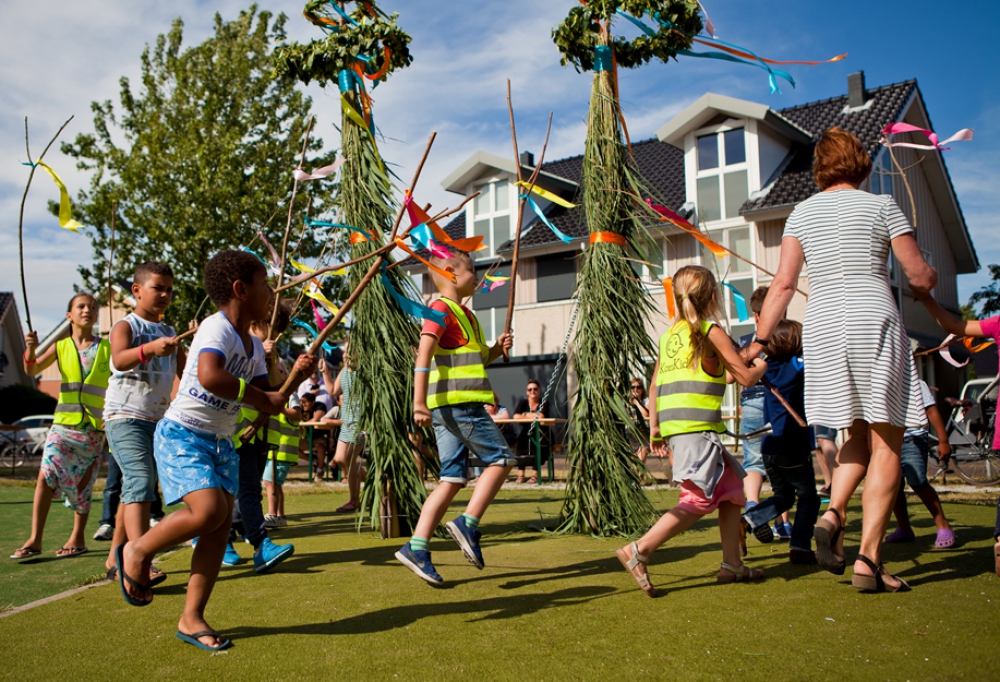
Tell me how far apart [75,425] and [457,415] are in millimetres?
2814

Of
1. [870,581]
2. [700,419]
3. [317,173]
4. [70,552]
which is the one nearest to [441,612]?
[700,419]

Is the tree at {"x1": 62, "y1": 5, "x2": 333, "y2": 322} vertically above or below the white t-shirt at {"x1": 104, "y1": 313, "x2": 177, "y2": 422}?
above

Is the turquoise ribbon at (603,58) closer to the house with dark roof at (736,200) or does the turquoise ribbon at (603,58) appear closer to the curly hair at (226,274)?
the curly hair at (226,274)

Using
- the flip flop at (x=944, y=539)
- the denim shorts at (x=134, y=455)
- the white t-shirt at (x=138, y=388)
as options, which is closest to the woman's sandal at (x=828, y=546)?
the flip flop at (x=944, y=539)

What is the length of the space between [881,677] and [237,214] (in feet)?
56.4

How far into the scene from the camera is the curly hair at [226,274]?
313 centimetres

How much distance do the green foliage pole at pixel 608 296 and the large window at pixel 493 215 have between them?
61.3 feet

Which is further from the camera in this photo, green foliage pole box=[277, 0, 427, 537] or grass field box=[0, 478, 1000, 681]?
green foliage pole box=[277, 0, 427, 537]

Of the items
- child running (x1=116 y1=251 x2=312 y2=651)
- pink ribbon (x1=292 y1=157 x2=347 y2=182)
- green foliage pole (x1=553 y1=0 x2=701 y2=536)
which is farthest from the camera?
green foliage pole (x1=553 y1=0 x2=701 y2=536)

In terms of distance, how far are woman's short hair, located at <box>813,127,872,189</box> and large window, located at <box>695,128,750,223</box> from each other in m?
17.4

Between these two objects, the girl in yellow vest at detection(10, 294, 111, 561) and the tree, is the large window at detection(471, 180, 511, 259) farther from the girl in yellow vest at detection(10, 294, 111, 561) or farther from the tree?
the girl in yellow vest at detection(10, 294, 111, 561)

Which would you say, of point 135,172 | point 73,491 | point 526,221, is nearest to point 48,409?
point 135,172

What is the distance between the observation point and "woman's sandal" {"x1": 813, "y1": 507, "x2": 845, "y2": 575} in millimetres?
3371

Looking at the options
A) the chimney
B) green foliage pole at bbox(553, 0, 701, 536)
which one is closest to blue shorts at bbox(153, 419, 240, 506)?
green foliage pole at bbox(553, 0, 701, 536)
